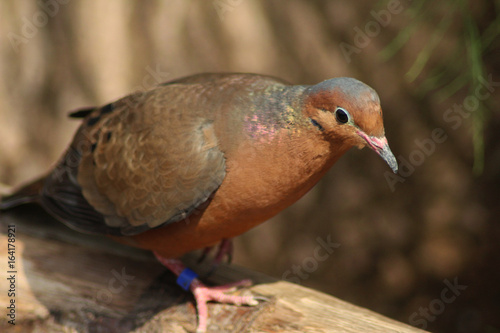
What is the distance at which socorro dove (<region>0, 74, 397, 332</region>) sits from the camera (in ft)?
7.64

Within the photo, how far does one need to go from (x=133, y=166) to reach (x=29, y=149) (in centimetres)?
297

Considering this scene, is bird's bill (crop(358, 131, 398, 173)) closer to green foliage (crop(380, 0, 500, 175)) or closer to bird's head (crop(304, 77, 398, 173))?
bird's head (crop(304, 77, 398, 173))

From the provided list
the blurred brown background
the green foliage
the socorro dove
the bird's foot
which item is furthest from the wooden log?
the green foliage

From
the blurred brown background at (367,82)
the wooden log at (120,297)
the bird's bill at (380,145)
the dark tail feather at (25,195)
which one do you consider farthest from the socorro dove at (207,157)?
the blurred brown background at (367,82)

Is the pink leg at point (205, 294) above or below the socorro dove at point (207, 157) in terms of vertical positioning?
below

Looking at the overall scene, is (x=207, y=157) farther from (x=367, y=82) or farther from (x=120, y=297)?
(x=367, y=82)

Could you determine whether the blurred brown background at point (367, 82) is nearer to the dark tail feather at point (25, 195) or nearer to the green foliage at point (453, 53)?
the green foliage at point (453, 53)

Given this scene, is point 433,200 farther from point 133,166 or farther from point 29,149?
point 29,149

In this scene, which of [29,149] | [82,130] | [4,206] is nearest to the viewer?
[82,130]

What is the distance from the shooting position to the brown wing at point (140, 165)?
2.56m

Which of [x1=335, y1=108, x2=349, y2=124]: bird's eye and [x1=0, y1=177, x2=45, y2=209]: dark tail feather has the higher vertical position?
[x1=335, y1=108, x2=349, y2=124]: bird's eye

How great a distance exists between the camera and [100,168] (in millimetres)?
2951

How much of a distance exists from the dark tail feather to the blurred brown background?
1.64m

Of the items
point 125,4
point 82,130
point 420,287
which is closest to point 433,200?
point 420,287
